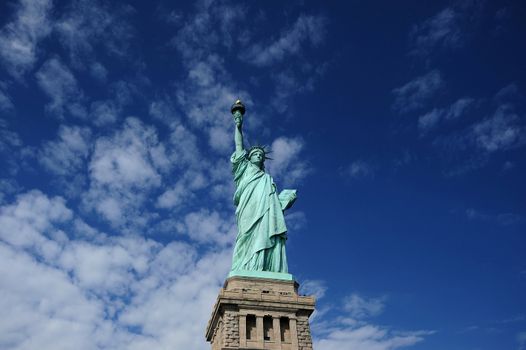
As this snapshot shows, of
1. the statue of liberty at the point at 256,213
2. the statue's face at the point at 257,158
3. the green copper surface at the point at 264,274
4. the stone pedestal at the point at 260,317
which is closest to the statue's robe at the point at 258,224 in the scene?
→ the statue of liberty at the point at 256,213

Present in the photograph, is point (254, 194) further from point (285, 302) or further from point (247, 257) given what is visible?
point (285, 302)

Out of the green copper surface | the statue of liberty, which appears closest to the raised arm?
the statue of liberty

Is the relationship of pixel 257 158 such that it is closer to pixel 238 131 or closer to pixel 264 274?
pixel 238 131

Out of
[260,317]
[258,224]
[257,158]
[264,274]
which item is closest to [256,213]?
[258,224]

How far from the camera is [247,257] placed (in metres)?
29.6

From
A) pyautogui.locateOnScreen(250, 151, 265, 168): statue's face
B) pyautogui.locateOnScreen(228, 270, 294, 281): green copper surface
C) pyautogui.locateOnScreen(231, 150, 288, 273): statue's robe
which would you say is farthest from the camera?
pyautogui.locateOnScreen(250, 151, 265, 168): statue's face

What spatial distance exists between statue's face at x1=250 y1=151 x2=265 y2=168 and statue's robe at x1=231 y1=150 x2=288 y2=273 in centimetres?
46

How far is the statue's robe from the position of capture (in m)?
29.2

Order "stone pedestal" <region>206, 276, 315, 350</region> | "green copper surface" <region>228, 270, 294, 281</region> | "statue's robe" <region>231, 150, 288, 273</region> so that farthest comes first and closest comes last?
"statue's robe" <region>231, 150, 288, 273</region>, "green copper surface" <region>228, 270, 294, 281</region>, "stone pedestal" <region>206, 276, 315, 350</region>

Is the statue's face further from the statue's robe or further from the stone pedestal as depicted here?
the stone pedestal

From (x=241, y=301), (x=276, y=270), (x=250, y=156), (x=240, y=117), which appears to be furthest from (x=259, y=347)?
(x=240, y=117)

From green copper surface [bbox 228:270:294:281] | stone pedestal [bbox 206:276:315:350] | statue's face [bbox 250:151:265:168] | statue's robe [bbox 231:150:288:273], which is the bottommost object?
stone pedestal [bbox 206:276:315:350]

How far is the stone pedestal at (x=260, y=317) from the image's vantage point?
25062 mm

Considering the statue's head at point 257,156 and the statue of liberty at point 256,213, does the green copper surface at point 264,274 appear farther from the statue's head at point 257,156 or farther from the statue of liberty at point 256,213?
the statue's head at point 257,156
